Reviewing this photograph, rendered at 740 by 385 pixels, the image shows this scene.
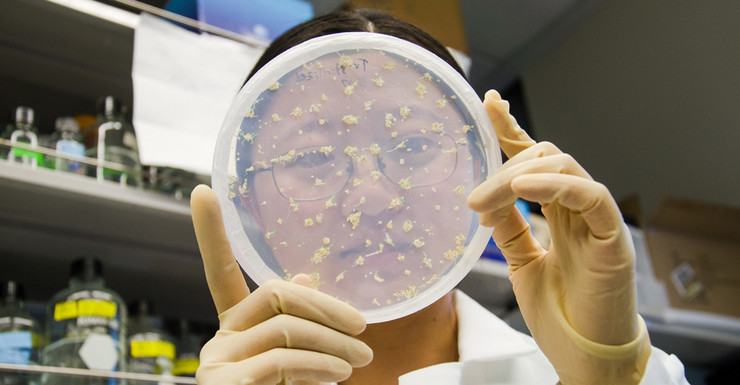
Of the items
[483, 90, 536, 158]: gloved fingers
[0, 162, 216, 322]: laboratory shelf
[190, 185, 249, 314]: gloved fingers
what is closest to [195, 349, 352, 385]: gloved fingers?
[190, 185, 249, 314]: gloved fingers

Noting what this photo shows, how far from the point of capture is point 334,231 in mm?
901

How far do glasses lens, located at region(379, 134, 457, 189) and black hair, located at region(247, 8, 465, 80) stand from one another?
31cm

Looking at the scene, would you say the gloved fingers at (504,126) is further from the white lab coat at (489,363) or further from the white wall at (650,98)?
the white wall at (650,98)

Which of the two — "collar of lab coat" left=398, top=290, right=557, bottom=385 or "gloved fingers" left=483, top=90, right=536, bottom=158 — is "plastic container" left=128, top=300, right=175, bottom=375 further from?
"gloved fingers" left=483, top=90, right=536, bottom=158

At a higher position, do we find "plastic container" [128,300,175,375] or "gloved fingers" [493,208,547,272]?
"gloved fingers" [493,208,547,272]

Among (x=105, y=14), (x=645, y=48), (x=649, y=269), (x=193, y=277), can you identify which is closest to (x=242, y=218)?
(x=193, y=277)

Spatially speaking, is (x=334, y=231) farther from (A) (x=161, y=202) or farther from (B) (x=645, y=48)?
(B) (x=645, y=48)

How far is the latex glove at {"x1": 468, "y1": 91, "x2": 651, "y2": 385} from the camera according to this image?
32.8 inches

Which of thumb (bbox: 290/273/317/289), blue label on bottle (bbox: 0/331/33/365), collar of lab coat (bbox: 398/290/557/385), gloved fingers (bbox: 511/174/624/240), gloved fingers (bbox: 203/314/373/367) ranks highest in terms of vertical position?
gloved fingers (bbox: 511/174/624/240)

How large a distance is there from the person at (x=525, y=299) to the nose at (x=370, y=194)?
0.36 ft

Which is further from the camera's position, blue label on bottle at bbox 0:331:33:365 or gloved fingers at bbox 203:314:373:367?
blue label on bottle at bbox 0:331:33:365

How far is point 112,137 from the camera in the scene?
1.67m

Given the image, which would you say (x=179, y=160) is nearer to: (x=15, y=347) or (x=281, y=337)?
(x=15, y=347)

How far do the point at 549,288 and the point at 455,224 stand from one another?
→ 158 millimetres
